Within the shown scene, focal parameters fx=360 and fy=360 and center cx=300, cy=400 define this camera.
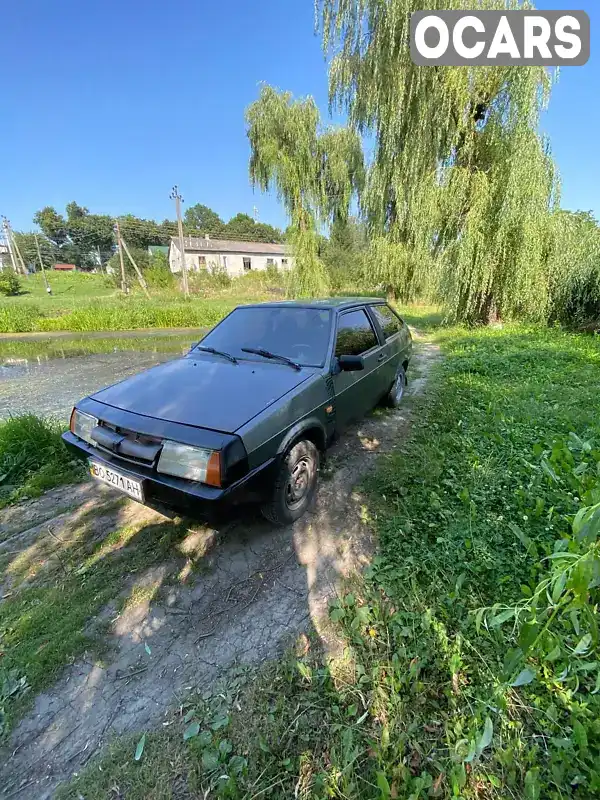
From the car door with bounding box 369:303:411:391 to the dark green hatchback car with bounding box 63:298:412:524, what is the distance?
0.51 m

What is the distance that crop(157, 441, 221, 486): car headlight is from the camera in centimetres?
206

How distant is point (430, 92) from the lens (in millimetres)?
8898

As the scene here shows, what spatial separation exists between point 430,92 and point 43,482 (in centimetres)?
1151

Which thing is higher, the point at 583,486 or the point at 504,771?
the point at 583,486

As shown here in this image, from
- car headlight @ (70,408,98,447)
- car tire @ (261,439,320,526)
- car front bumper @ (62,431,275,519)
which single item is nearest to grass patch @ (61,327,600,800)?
car tire @ (261,439,320,526)

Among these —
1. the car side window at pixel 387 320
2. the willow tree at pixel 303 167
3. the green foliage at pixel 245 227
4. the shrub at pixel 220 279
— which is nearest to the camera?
the car side window at pixel 387 320

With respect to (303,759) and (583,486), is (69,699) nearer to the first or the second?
(303,759)

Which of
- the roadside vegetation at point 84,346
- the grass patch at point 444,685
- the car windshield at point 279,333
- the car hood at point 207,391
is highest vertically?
the car windshield at point 279,333

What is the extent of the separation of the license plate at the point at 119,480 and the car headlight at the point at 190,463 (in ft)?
0.69

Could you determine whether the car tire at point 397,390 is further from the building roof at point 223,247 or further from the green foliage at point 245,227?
the green foliage at point 245,227

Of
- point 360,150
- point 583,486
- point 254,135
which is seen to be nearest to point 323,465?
point 583,486

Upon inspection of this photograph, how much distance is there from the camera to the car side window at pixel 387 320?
4590mm

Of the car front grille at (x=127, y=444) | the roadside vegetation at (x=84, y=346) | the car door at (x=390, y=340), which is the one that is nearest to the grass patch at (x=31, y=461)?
the car front grille at (x=127, y=444)

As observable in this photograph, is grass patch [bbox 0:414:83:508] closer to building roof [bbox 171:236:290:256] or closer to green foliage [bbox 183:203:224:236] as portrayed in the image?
building roof [bbox 171:236:290:256]
